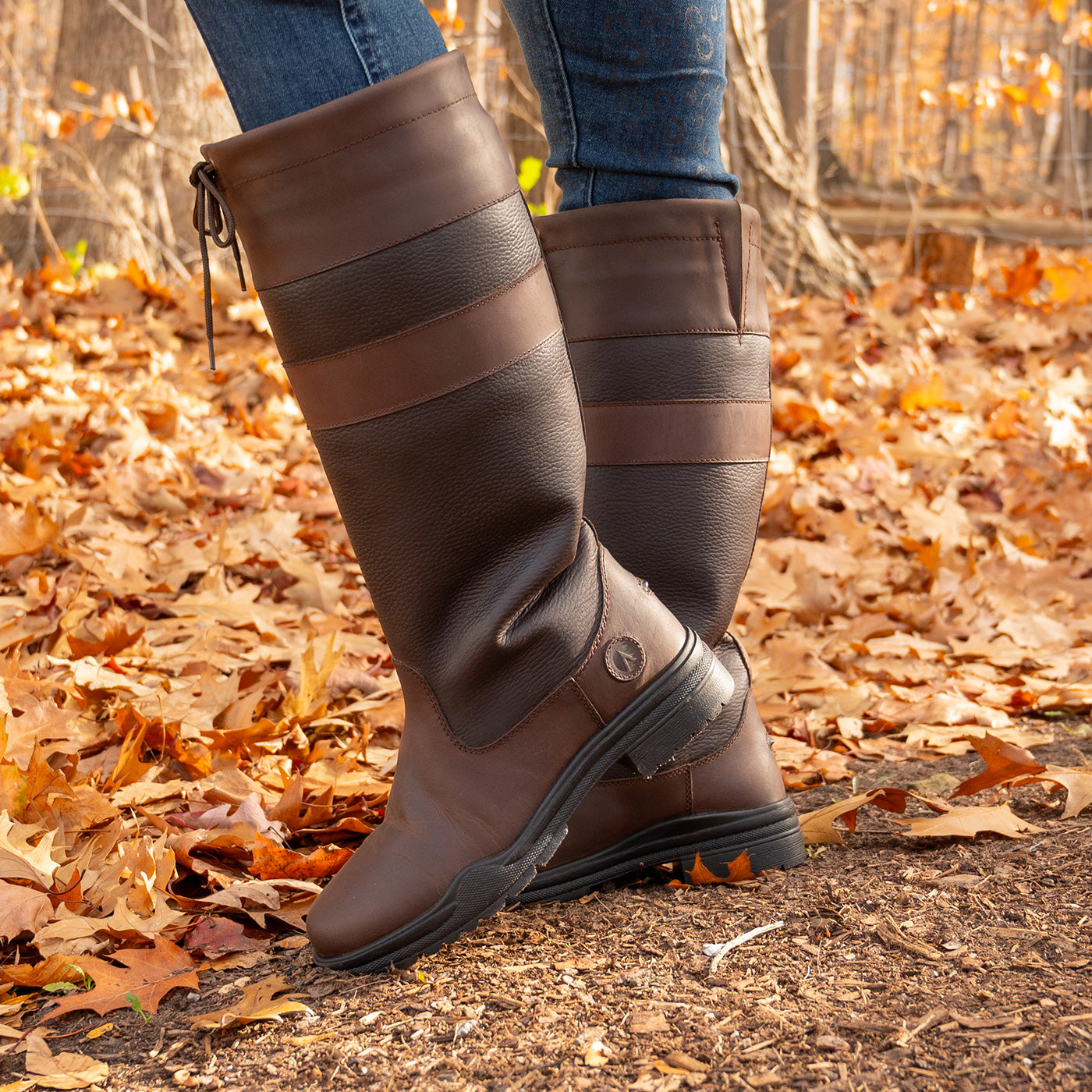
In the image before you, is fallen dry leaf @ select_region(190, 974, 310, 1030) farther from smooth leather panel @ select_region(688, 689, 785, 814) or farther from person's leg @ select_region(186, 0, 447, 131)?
person's leg @ select_region(186, 0, 447, 131)

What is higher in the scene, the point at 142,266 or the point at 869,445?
the point at 142,266

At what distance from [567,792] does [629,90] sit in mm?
770

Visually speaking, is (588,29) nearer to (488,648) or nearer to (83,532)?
(488,648)

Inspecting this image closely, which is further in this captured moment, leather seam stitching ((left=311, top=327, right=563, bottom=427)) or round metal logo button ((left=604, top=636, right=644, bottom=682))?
round metal logo button ((left=604, top=636, right=644, bottom=682))

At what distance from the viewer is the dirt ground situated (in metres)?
0.84

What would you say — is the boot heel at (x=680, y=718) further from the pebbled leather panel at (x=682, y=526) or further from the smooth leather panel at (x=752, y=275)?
the smooth leather panel at (x=752, y=275)

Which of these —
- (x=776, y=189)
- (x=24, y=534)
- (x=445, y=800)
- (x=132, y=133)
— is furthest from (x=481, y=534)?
(x=132, y=133)

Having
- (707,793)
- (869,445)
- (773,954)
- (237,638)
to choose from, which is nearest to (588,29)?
(707,793)

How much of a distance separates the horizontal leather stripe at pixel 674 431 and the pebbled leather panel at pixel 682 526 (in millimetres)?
12

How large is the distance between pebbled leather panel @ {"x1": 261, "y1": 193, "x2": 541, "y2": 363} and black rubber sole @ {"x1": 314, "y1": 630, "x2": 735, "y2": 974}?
1.46 ft

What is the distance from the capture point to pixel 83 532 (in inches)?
92.7

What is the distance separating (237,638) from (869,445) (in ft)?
6.39

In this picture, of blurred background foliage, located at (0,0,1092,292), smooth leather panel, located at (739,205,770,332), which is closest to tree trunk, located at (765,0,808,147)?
blurred background foliage, located at (0,0,1092,292)

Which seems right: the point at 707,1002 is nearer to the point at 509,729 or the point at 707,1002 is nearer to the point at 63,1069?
the point at 509,729
